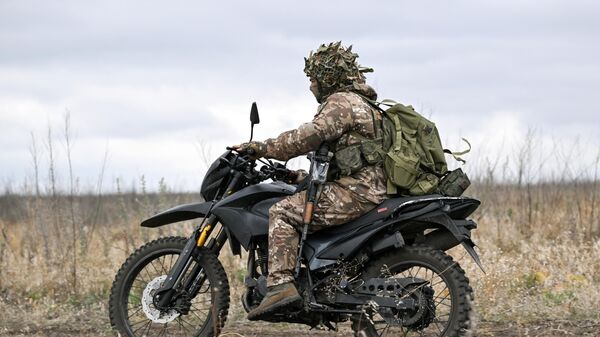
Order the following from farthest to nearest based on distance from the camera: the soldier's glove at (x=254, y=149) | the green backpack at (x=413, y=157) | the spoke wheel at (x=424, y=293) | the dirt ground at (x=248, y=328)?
the dirt ground at (x=248, y=328)
the soldier's glove at (x=254, y=149)
the green backpack at (x=413, y=157)
the spoke wheel at (x=424, y=293)

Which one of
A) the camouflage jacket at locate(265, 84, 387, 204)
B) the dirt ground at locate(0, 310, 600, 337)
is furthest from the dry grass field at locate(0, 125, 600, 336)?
the camouflage jacket at locate(265, 84, 387, 204)

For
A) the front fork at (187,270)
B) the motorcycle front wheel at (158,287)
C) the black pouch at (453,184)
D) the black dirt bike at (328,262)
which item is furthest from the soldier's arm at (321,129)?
the motorcycle front wheel at (158,287)

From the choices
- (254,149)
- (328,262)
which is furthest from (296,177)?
(328,262)

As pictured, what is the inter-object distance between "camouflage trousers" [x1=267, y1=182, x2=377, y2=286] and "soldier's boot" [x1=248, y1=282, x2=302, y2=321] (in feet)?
0.13

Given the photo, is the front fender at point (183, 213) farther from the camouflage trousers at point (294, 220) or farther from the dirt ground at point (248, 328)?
the dirt ground at point (248, 328)

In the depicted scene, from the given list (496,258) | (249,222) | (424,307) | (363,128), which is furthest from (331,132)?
(496,258)

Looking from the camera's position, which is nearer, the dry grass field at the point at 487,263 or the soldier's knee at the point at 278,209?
the soldier's knee at the point at 278,209

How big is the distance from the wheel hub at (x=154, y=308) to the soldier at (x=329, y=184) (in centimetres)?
74

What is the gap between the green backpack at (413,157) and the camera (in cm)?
617

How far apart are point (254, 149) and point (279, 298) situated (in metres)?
1.03

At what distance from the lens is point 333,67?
253 inches

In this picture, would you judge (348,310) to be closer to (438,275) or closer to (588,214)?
(438,275)

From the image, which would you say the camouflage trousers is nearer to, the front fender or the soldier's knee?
the soldier's knee

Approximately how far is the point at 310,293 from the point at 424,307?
789mm
